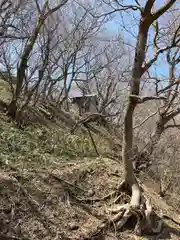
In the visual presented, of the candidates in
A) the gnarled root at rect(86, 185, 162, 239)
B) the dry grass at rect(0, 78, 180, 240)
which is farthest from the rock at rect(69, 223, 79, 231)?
the gnarled root at rect(86, 185, 162, 239)

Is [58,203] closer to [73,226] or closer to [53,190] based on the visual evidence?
[53,190]

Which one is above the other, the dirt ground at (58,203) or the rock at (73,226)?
the dirt ground at (58,203)

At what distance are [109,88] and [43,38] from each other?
24.7 ft

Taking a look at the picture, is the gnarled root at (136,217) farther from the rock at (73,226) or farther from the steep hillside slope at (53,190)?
the rock at (73,226)

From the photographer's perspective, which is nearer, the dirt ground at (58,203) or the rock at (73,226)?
the dirt ground at (58,203)

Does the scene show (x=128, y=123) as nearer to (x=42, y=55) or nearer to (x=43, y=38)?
(x=42, y=55)

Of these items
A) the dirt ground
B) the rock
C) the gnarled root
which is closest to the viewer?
the dirt ground

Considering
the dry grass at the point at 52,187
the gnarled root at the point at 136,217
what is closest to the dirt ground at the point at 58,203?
the dry grass at the point at 52,187

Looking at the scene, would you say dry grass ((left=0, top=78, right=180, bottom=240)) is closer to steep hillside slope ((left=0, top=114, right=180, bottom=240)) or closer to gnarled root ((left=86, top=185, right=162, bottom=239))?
steep hillside slope ((left=0, top=114, right=180, bottom=240))

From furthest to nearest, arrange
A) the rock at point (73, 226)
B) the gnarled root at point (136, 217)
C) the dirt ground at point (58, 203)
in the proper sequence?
1. the gnarled root at point (136, 217)
2. the rock at point (73, 226)
3. the dirt ground at point (58, 203)

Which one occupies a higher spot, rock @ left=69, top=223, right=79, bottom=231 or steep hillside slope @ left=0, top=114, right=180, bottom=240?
steep hillside slope @ left=0, top=114, right=180, bottom=240

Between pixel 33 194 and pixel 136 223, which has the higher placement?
pixel 33 194

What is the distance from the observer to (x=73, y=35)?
15.2 m

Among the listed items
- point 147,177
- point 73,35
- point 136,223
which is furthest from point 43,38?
point 136,223
